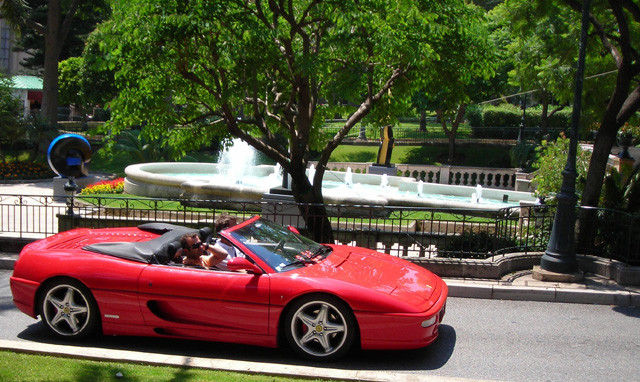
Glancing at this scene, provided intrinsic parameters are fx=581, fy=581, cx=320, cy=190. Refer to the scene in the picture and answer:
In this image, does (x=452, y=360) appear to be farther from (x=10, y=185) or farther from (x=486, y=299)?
(x=10, y=185)

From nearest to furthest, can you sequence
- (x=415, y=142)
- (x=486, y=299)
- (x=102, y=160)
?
1. (x=486, y=299)
2. (x=102, y=160)
3. (x=415, y=142)

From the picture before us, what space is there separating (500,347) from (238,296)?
302 centimetres

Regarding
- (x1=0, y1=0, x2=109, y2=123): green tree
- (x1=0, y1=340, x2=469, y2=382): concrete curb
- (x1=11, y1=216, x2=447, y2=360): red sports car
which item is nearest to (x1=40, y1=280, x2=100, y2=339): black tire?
(x1=11, y1=216, x2=447, y2=360): red sports car

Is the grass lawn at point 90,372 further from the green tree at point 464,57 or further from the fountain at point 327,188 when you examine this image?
the fountain at point 327,188

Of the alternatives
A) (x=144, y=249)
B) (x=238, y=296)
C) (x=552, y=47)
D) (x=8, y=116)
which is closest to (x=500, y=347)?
(x=238, y=296)

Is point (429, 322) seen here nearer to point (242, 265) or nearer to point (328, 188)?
point (242, 265)

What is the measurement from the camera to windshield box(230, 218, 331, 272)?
6352 millimetres

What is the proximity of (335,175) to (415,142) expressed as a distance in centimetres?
1650

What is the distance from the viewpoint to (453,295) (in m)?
8.66

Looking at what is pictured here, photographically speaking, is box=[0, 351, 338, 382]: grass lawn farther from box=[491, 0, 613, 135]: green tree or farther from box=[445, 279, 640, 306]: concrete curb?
box=[491, 0, 613, 135]: green tree

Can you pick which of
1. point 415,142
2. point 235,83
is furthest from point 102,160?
point 235,83

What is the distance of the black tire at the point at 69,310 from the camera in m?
6.36

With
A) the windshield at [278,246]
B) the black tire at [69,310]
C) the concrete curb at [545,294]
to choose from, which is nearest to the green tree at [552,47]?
the concrete curb at [545,294]

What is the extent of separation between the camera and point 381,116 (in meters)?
12.0
